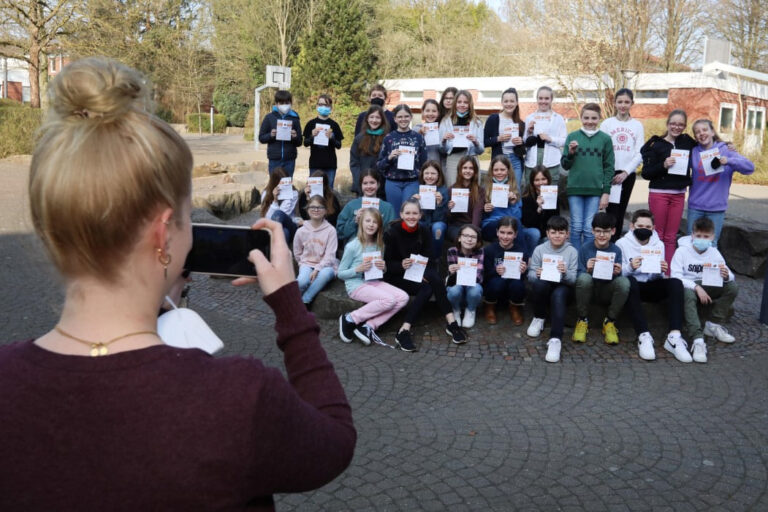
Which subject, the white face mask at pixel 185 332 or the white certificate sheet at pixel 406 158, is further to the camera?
the white certificate sheet at pixel 406 158

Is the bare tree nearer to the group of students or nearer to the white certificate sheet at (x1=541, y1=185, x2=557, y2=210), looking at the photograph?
the group of students

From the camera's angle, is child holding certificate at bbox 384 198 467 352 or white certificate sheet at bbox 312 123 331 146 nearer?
child holding certificate at bbox 384 198 467 352

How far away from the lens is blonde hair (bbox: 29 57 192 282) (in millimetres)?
1132

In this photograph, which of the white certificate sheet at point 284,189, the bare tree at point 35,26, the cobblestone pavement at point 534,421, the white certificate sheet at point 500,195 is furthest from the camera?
the bare tree at point 35,26

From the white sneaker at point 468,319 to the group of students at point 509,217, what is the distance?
3cm

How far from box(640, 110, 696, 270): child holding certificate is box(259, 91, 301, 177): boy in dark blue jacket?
527 cm

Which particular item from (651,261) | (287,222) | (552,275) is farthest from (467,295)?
(287,222)

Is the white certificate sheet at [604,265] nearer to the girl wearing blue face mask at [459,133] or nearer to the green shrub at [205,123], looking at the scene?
the girl wearing blue face mask at [459,133]

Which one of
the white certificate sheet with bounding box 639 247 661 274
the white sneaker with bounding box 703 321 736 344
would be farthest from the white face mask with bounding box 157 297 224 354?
the white sneaker with bounding box 703 321 736 344

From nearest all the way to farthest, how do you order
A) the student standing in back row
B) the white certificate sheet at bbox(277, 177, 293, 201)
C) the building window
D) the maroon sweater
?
the maroon sweater < the student standing in back row < the white certificate sheet at bbox(277, 177, 293, 201) < the building window

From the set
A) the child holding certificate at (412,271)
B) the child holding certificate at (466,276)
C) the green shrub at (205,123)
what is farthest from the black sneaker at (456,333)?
the green shrub at (205,123)

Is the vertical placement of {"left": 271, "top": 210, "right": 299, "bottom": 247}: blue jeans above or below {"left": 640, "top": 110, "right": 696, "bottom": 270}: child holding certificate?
below

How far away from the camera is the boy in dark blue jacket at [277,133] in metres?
10.5

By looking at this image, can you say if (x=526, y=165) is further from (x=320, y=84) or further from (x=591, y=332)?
(x=320, y=84)
